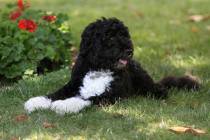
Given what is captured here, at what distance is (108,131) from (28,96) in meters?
1.90

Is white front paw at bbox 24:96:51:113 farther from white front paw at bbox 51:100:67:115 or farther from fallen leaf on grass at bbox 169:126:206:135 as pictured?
fallen leaf on grass at bbox 169:126:206:135

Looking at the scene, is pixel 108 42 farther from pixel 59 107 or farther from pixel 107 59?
pixel 59 107

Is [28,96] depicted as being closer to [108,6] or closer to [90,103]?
[90,103]

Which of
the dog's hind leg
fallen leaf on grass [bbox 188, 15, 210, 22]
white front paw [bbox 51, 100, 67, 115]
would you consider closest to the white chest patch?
white front paw [bbox 51, 100, 67, 115]

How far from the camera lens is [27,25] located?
931cm

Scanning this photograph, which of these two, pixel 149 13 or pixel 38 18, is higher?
pixel 38 18

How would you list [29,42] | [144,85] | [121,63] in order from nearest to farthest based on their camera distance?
[121,63]
[144,85]
[29,42]

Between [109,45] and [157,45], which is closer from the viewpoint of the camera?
[109,45]

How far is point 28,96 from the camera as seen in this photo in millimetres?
8094

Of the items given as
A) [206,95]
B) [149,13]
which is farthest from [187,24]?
[206,95]

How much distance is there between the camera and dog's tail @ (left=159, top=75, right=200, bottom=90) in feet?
27.6

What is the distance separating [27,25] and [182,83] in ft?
7.96

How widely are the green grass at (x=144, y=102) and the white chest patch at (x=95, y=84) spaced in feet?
0.65

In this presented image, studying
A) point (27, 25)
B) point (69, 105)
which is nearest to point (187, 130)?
Result: point (69, 105)
